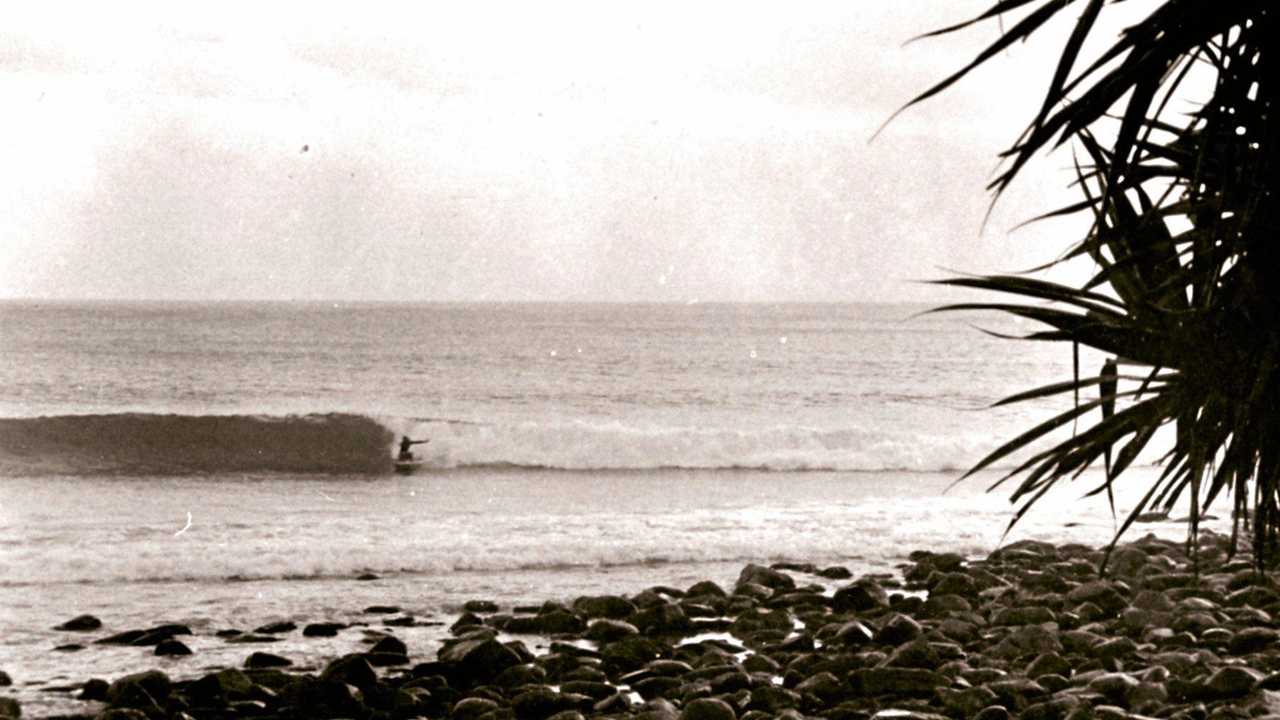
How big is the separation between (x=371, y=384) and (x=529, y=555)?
25014 mm

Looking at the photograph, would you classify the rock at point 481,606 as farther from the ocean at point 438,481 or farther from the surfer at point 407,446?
the surfer at point 407,446

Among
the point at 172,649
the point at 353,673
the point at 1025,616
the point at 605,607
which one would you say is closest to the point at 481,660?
the point at 353,673

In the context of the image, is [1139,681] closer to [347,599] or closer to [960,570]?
[960,570]

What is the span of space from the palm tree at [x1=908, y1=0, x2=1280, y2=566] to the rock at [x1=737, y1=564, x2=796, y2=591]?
5102 mm

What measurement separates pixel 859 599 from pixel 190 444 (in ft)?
50.8

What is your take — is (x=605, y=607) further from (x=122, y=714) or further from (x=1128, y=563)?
(x=1128, y=563)

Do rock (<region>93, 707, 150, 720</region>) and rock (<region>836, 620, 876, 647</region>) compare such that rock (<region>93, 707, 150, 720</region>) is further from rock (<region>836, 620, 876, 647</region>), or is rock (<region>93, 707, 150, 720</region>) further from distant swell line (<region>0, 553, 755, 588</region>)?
distant swell line (<region>0, 553, 755, 588</region>)

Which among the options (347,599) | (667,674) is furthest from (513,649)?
(347,599)

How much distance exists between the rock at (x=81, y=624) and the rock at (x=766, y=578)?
13.0 feet

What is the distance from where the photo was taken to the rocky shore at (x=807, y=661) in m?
5.62

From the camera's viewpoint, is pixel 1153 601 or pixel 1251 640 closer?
pixel 1251 640

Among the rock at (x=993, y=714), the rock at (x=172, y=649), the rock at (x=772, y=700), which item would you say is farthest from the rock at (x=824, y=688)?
the rock at (x=172, y=649)

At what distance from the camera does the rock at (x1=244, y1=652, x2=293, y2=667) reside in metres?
6.81

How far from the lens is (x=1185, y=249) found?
341 centimetres
